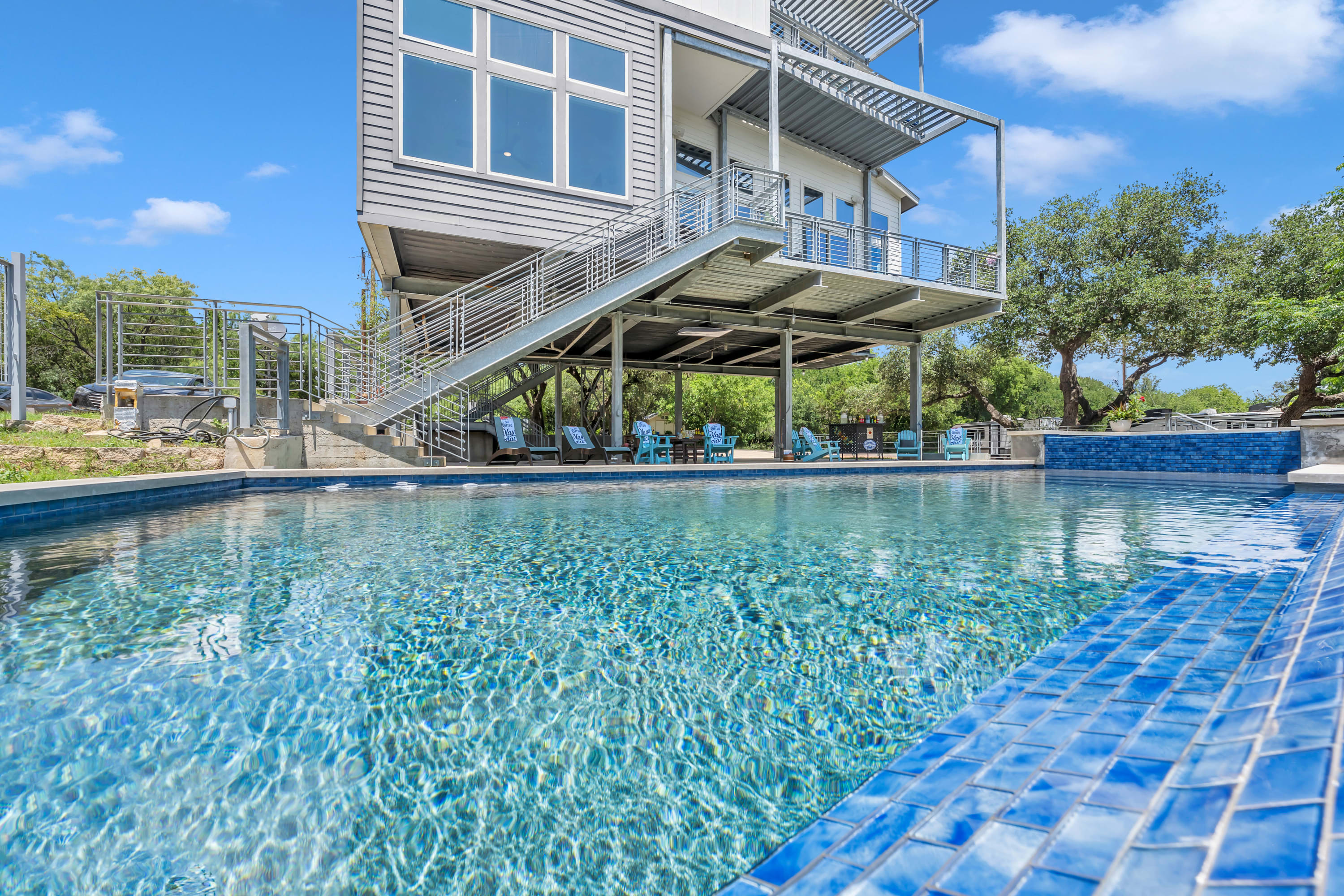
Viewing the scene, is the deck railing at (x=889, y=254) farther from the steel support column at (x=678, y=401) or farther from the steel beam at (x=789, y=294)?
the steel support column at (x=678, y=401)

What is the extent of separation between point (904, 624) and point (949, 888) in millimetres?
1790

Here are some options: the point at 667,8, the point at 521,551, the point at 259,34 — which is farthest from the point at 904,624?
the point at 259,34

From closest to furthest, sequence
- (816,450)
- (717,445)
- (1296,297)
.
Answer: (717,445) < (816,450) < (1296,297)

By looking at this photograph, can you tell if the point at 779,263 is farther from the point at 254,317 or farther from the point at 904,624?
the point at 904,624

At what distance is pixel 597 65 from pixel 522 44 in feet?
4.30

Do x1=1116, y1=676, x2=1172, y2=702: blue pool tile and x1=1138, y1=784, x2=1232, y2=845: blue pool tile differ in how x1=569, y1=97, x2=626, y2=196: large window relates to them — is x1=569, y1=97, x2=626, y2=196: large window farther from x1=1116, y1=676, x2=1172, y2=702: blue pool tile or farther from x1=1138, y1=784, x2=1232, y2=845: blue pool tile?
x1=1138, y1=784, x2=1232, y2=845: blue pool tile

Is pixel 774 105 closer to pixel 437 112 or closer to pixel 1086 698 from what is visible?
pixel 437 112

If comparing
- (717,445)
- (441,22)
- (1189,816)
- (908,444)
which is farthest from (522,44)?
(908,444)

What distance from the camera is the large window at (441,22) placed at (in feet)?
30.2

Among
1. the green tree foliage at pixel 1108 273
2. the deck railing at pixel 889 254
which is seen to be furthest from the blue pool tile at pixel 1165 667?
the green tree foliage at pixel 1108 273

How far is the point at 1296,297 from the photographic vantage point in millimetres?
17625

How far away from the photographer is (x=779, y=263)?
35.7ft

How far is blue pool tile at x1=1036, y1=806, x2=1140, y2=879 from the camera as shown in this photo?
0.98 meters

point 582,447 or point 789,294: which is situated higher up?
point 789,294
